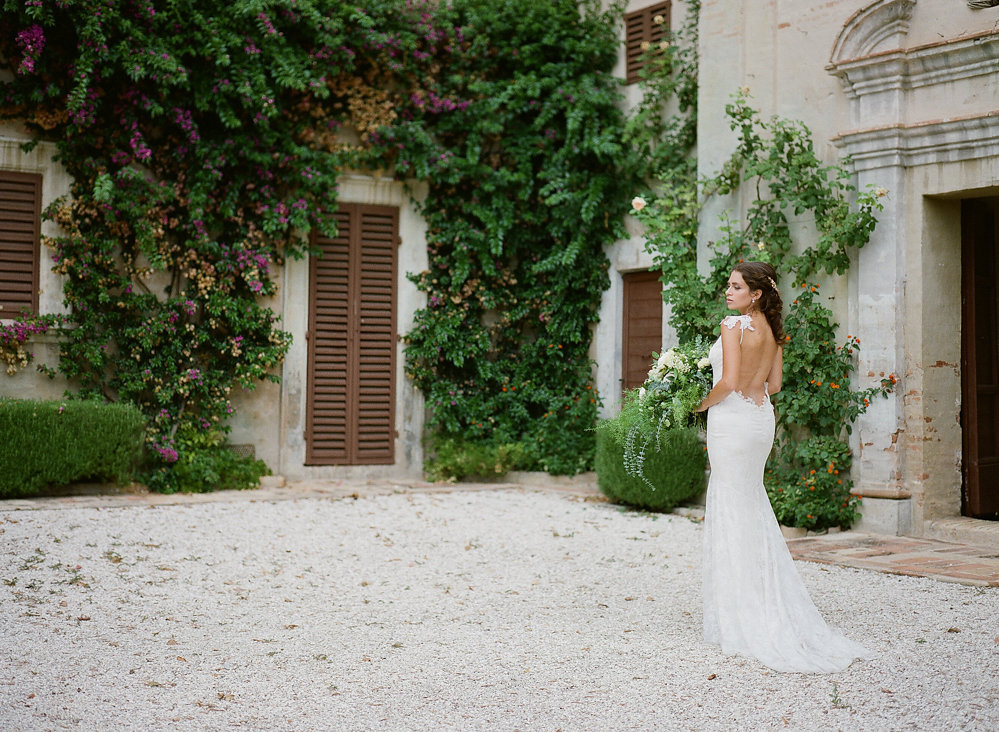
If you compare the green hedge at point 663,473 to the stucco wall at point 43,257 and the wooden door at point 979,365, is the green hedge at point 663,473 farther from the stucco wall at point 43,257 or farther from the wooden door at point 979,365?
the stucco wall at point 43,257

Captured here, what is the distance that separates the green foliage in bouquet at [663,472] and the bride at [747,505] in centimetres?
371

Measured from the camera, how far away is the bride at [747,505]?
445cm

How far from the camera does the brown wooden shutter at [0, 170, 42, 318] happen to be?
9.09 metres

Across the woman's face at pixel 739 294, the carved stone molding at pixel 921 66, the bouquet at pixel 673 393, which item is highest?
the carved stone molding at pixel 921 66

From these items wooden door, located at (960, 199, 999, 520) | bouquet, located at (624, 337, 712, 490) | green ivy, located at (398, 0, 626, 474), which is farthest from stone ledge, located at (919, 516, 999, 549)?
green ivy, located at (398, 0, 626, 474)

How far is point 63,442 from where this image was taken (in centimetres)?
836

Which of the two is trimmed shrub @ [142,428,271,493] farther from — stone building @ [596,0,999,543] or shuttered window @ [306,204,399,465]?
stone building @ [596,0,999,543]

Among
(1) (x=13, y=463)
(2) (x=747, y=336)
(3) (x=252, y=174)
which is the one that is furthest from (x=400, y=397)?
(2) (x=747, y=336)

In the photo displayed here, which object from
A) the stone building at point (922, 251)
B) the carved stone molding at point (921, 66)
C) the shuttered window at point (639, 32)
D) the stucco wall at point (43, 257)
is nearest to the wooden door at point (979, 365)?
the stone building at point (922, 251)

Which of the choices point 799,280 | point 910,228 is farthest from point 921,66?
point 799,280

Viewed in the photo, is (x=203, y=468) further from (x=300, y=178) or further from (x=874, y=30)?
(x=874, y=30)

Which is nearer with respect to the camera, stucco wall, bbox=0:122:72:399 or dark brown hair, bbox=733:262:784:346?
dark brown hair, bbox=733:262:784:346

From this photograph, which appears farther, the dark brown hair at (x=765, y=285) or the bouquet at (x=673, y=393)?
the bouquet at (x=673, y=393)

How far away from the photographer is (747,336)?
459 centimetres
